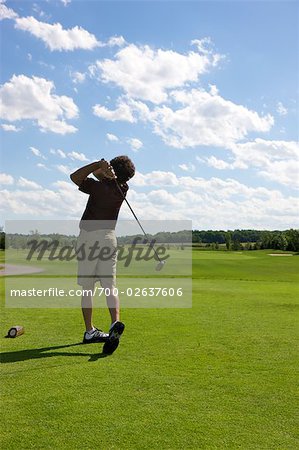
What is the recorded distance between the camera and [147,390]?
390 centimetres

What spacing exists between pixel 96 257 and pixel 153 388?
2.58m

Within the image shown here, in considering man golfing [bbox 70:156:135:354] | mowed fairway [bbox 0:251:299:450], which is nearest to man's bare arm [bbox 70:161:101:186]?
man golfing [bbox 70:156:135:354]

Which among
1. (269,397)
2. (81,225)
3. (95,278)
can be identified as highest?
(81,225)

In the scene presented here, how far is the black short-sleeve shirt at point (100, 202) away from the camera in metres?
6.17

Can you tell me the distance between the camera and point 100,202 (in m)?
6.23

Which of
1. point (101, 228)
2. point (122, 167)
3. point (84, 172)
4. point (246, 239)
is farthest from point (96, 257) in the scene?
point (246, 239)

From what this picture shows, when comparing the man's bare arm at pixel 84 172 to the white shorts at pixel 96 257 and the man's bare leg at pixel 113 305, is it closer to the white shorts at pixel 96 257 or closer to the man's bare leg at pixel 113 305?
the white shorts at pixel 96 257

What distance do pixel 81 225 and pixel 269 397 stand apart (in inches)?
134

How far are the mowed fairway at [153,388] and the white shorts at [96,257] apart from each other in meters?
0.81

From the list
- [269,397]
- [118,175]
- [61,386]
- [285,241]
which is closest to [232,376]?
[269,397]

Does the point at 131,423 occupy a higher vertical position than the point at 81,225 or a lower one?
lower

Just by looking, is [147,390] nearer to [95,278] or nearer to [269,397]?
[269,397]

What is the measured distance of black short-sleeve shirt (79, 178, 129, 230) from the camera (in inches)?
243

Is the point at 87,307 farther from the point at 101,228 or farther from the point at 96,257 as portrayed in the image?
the point at 101,228
